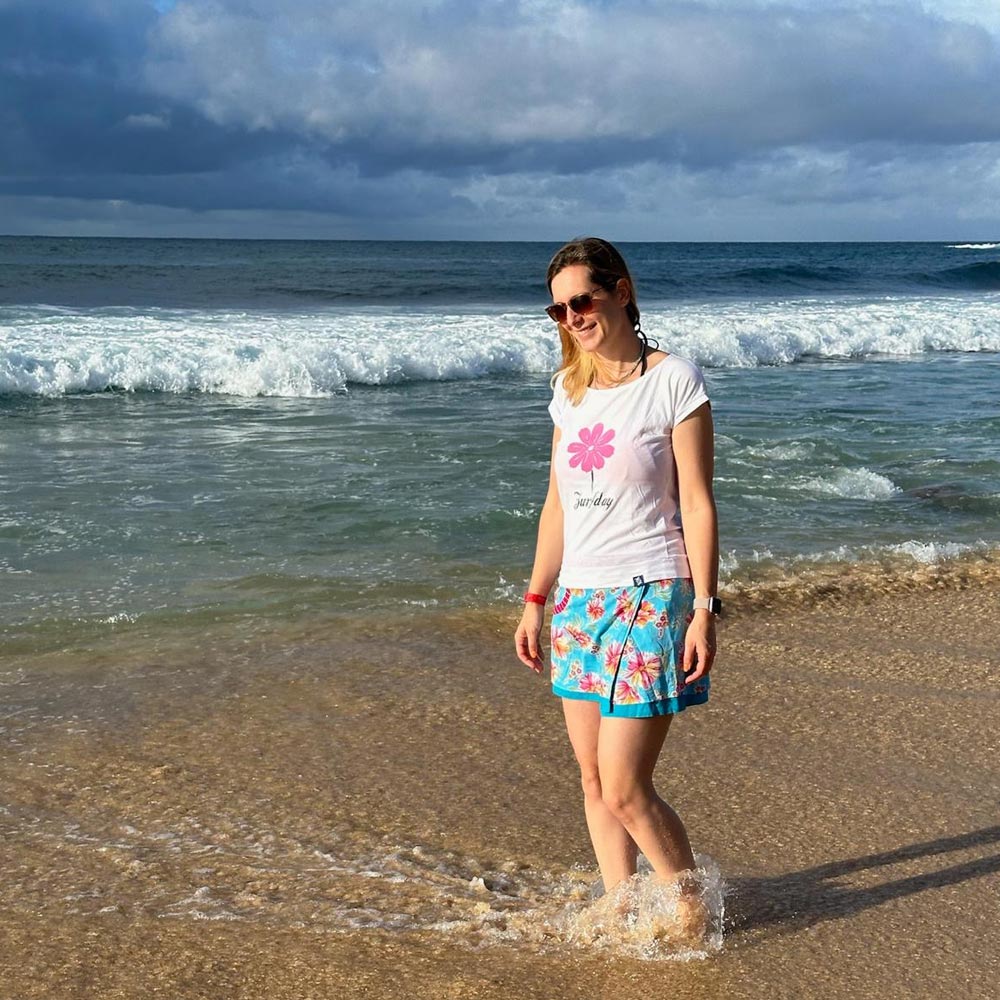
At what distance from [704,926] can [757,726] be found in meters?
1.72

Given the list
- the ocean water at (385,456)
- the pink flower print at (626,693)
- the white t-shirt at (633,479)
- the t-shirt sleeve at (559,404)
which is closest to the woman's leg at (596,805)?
the pink flower print at (626,693)

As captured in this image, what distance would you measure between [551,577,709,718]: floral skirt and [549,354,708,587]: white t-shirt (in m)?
0.04

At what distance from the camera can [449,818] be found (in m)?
4.16

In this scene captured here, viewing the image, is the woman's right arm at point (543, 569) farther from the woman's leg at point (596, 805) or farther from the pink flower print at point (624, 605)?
the pink flower print at point (624, 605)

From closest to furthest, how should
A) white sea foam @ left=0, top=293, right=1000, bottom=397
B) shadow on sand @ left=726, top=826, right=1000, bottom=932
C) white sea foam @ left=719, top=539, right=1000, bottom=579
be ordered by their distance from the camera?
shadow on sand @ left=726, top=826, right=1000, bottom=932 → white sea foam @ left=719, top=539, right=1000, bottom=579 → white sea foam @ left=0, top=293, right=1000, bottom=397

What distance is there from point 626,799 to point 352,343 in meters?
16.9

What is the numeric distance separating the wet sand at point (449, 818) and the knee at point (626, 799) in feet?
1.35

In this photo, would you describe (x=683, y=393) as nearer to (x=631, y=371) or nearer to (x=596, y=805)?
(x=631, y=371)

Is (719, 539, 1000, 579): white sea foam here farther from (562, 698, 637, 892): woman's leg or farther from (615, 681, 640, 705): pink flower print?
(615, 681, 640, 705): pink flower print

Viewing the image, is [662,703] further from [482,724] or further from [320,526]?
[320,526]

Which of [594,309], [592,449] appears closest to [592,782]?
[592,449]

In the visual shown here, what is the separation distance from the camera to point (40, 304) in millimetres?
29953

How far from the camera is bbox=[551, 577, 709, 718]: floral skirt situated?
3.01m

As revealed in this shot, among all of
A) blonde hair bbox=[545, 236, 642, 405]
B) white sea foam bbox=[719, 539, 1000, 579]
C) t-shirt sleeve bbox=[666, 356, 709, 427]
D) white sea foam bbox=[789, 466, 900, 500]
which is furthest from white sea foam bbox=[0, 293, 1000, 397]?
t-shirt sleeve bbox=[666, 356, 709, 427]
